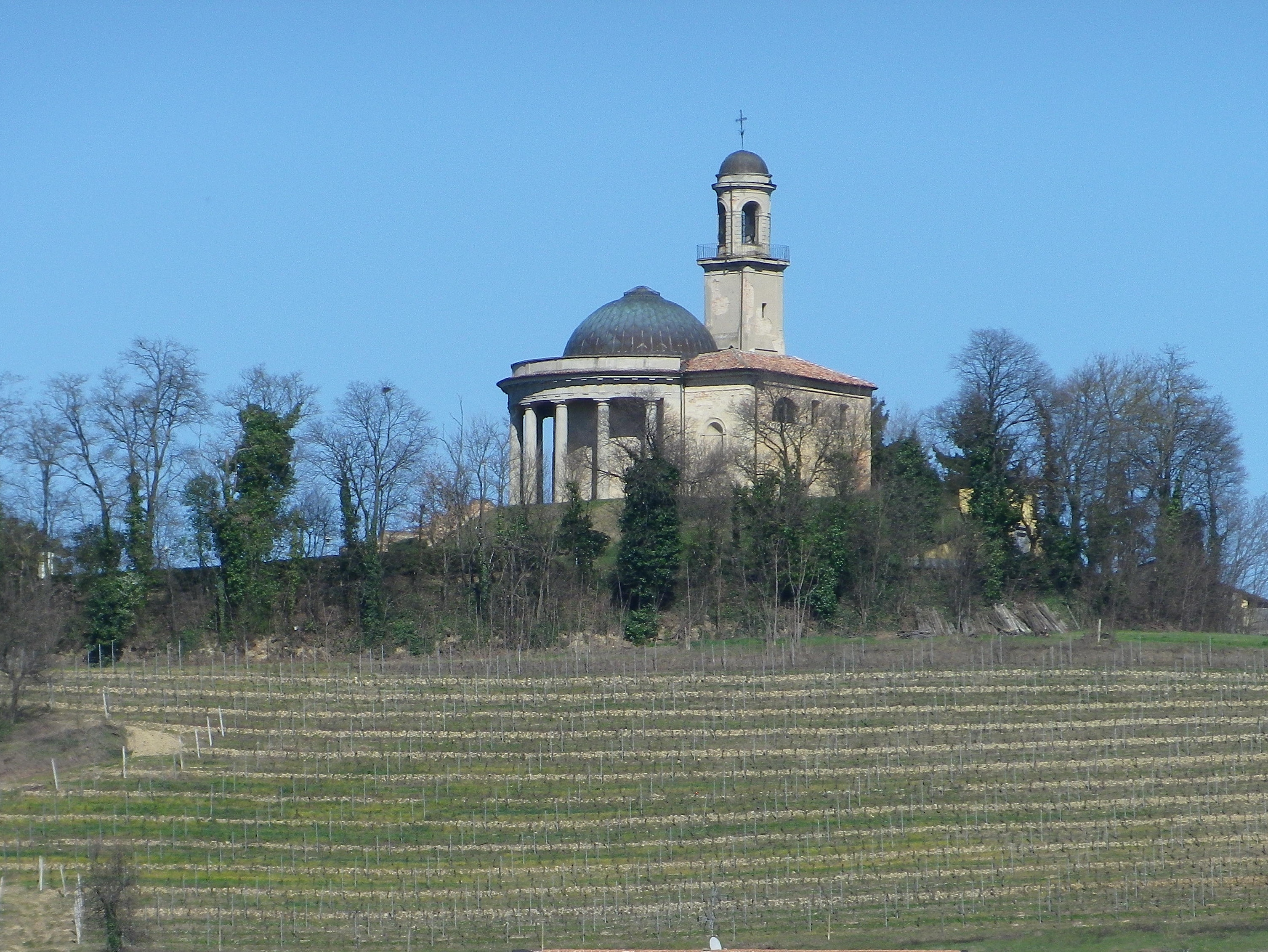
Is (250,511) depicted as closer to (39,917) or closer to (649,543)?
(649,543)

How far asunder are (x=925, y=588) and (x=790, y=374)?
12528 mm

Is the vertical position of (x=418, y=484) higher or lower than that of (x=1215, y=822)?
higher

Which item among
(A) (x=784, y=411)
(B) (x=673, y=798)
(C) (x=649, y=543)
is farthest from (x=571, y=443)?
(B) (x=673, y=798)

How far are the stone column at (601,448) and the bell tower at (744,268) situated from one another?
25.0 feet

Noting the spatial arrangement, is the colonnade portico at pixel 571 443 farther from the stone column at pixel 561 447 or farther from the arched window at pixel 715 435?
the arched window at pixel 715 435

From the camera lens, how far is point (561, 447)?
310 feet

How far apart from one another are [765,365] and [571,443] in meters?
6.73

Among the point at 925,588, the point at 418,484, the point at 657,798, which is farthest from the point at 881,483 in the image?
the point at 657,798

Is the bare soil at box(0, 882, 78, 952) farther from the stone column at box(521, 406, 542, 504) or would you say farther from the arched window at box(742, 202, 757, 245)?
the arched window at box(742, 202, 757, 245)

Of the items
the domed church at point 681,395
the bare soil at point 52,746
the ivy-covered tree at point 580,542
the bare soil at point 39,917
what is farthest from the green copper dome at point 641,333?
the bare soil at point 39,917

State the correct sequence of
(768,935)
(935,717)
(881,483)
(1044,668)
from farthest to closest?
(881,483), (1044,668), (935,717), (768,935)

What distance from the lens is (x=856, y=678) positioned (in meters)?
73.3

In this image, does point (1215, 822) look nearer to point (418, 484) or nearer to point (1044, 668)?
point (1044, 668)

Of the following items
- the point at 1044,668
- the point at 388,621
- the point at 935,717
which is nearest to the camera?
the point at 935,717
